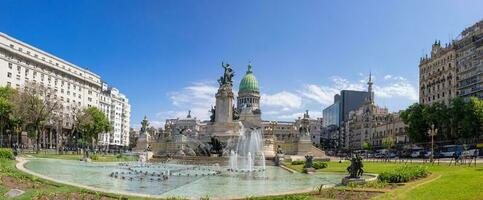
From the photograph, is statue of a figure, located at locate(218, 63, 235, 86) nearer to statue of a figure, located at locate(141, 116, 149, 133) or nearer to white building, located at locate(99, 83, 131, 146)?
statue of a figure, located at locate(141, 116, 149, 133)

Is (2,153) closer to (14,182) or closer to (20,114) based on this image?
(14,182)

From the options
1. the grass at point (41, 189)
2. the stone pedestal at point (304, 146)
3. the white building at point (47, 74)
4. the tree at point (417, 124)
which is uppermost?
the white building at point (47, 74)

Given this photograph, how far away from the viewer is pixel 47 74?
11138 cm

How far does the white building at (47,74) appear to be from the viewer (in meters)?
→ 98.3

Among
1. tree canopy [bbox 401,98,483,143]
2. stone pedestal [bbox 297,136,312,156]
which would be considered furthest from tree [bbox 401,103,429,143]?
stone pedestal [bbox 297,136,312,156]

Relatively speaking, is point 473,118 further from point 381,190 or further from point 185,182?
point 381,190

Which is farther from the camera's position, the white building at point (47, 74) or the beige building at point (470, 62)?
the beige building at point (470, 62)

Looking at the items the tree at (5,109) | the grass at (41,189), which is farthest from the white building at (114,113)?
the grass at (41,189)

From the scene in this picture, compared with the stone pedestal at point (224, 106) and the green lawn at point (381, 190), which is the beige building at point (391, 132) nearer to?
the stone pedestal at point (224, 106)

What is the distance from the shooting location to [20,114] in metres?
71.1

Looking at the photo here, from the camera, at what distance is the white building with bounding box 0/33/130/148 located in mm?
98312

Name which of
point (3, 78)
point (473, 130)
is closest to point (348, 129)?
point (473, 130)

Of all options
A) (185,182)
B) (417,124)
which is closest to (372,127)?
(417,124)

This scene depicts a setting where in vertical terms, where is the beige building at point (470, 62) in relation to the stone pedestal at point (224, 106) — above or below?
above
